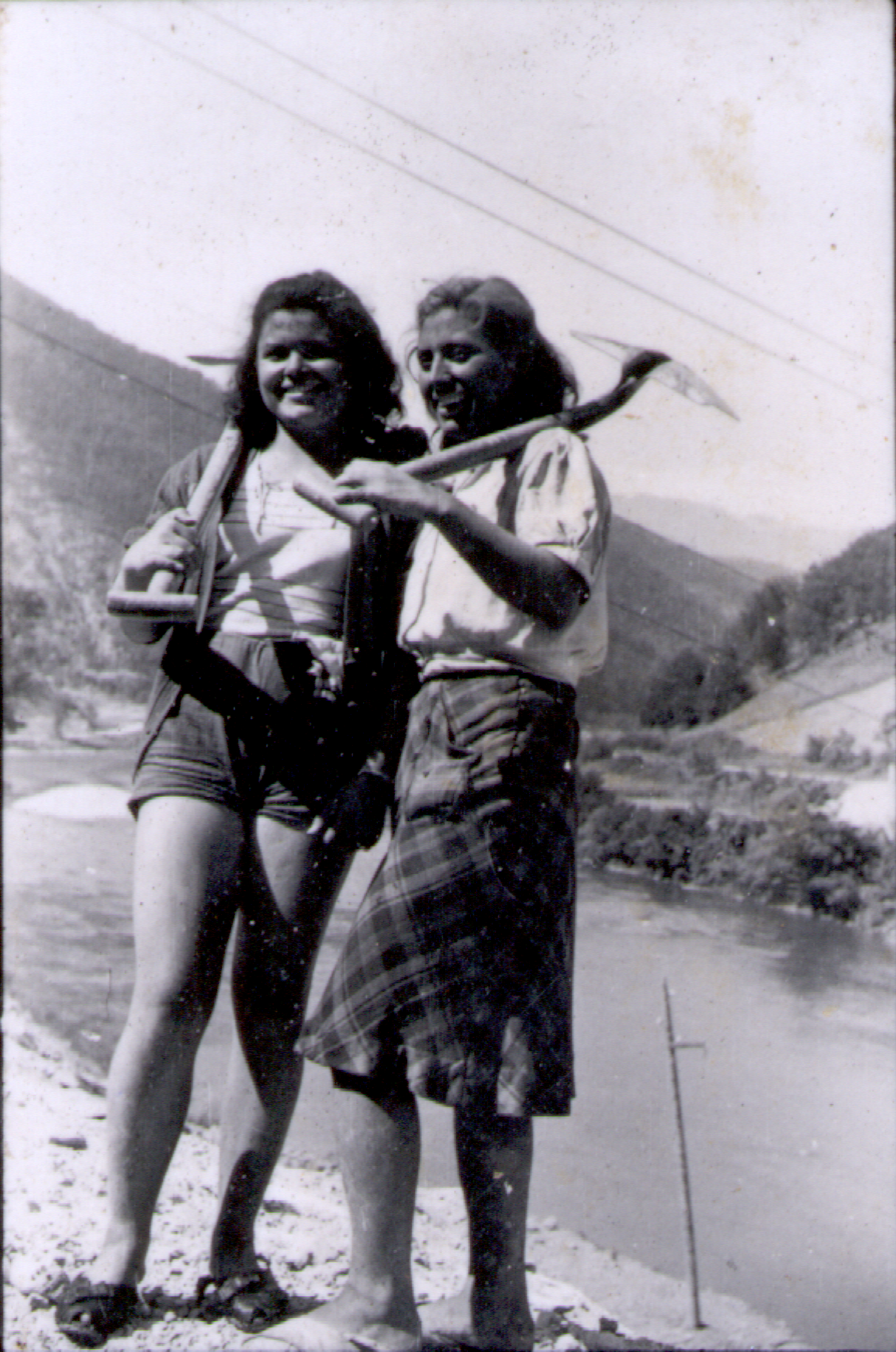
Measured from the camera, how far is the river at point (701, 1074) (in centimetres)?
243

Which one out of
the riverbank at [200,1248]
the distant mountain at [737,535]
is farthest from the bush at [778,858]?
the riverbank at [200,1248]

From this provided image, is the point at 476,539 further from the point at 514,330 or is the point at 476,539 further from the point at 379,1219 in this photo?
the point at 379,1219

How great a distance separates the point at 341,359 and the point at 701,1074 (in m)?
1.69

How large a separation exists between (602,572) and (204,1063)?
159cm

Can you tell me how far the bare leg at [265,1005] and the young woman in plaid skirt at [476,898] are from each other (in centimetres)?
14

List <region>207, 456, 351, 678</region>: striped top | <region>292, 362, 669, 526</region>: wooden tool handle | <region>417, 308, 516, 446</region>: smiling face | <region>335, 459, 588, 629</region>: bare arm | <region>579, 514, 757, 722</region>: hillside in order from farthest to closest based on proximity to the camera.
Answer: <region>579, 514, 757, 722</region>: hillside
<region>207, 456, 351, 678</region>: striped top
<region>417, 308, 516, 446</region>: smiling face
<region>292, 362, 669, 526</region>: wooden tool handle
<region>335, 459, 588, 629</region>: bare arm

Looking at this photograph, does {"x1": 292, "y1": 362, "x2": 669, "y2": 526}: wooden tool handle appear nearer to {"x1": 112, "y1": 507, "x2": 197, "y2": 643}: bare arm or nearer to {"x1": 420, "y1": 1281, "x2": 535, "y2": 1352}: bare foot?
{"x1": 112, "y1": 507, "x2": 197, "y2": 643}: bare arm

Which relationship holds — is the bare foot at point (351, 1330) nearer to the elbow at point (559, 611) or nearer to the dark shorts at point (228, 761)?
the dark shorts at point (228, 761)

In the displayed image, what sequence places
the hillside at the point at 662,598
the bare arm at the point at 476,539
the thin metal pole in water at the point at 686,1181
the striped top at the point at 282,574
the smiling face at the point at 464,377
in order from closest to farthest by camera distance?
the bare arm at the point at 476,539 → the smiling face at the point at 464,377 → the striped top at the point at 282,574 → the thin metal pole in water at the point at 686,1181 → the hillside at the point at 662,598

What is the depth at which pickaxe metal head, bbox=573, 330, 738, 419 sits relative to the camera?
6.48ft

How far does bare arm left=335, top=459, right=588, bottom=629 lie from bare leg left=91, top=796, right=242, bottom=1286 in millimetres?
590

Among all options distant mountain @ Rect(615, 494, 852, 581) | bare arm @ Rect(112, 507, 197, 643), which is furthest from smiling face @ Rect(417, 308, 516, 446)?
distant mountain @ Rect(615, 494, 852, 581)

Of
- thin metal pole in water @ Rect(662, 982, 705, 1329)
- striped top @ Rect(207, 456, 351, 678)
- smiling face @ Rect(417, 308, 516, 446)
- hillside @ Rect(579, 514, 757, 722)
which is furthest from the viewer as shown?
hillside @ Rect(579, 514, 757, 722)

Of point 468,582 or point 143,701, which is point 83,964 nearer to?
point 143,701
